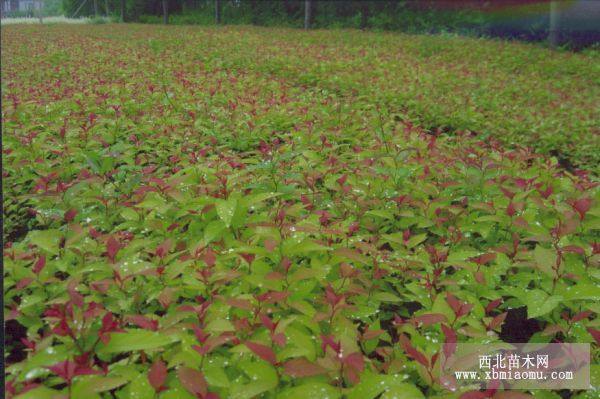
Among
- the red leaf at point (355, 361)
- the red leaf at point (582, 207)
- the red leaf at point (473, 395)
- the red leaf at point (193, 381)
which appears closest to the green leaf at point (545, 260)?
the red leaf at point (582, 207)

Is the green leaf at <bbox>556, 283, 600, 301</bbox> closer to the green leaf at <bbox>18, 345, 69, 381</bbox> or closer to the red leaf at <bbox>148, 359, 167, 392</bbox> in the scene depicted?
the red leaf at <bbox>148, 359, 167, 392</bbox>

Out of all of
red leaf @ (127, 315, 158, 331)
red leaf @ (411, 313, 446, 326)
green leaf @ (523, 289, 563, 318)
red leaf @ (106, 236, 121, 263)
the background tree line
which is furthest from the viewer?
the background tree line

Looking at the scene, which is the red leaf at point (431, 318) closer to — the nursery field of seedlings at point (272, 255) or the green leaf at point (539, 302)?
the nursery field of seedlings at point (272, 255)

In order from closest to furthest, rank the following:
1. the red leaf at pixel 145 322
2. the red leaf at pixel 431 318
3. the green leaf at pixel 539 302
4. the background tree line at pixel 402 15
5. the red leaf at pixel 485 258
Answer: the red leaf at pixel 145 322 → the red leaf at pixel 431 318 → the green leaf at pixel 539 302 → the red leaf at pixel 485 258 → the background tree line at pixel 402 15

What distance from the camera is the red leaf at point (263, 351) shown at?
1414mm

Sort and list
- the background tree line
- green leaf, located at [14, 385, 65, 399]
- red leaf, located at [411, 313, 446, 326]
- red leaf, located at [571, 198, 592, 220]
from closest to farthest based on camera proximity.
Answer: green leaf, located at [14, 385, 65, 399], red leaf, located at [411, 313, 446, 326], red leaf, located at [571, 198, 592, 220], the background tree line

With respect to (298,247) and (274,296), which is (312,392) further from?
(298,247)

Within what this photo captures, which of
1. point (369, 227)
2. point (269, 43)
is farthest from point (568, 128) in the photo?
point (269, 43)

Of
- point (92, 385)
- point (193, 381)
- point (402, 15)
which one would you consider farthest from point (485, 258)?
point (402, 15)

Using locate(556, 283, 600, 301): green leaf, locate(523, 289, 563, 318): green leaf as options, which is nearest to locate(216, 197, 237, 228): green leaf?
locate(523, 289, 563, 318): green leaf

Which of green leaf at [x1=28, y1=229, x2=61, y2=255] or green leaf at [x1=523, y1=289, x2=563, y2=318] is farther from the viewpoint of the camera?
green leaf at [x1=28, y1=229, x2=61, y2=255]

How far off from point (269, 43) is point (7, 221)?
38.2ft

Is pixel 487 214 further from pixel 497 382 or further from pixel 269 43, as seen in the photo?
pixel 269 43

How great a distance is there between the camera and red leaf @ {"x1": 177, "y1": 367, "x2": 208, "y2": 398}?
4.35 ft
